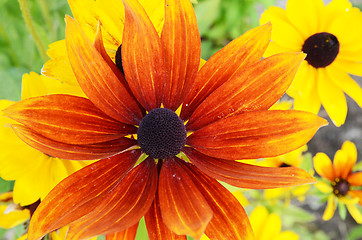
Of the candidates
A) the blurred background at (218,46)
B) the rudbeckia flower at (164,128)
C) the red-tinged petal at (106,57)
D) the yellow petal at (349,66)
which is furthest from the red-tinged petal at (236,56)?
the blurred background at (218,46)

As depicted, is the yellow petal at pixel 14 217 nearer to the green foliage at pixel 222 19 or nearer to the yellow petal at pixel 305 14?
the yellow petal at pixel 305 14

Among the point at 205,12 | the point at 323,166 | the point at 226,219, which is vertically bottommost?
the point at 226,219

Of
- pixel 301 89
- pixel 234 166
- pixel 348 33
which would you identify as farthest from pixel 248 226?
pixel 348 33

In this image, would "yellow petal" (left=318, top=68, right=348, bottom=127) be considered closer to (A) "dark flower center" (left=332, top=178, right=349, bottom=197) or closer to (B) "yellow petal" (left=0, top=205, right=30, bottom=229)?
(A) "dark flower center" (left=332, top=178, right=349, bottom=197)

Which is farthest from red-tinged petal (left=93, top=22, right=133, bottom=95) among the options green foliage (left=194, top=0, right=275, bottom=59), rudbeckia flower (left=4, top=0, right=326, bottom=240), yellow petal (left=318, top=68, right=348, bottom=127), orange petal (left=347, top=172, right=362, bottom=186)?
green foliage (left=194, top=0, right=275, bottom=59)

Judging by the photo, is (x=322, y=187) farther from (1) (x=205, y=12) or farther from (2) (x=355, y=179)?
(1) (x=205, y=12)

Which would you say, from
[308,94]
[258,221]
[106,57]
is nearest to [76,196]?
[106,57]

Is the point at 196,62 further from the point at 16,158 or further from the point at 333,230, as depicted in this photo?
the point at 333,230
